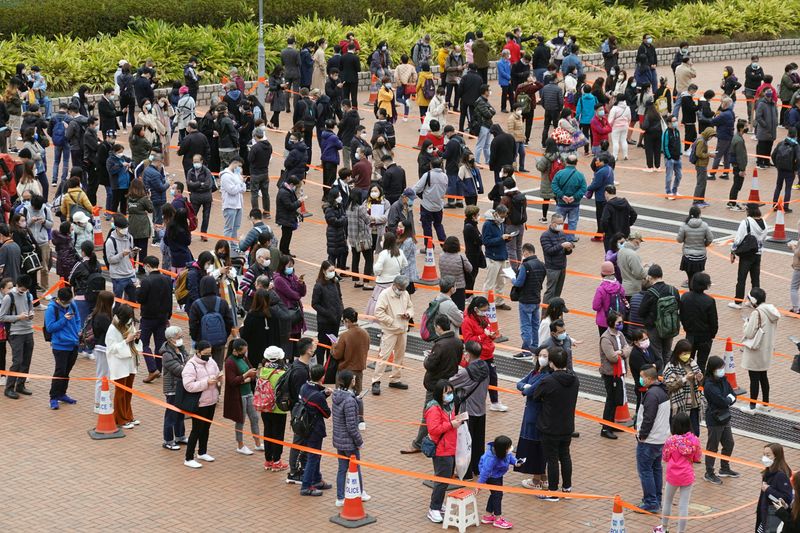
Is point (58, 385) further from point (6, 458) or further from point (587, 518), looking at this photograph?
point (587, 518)

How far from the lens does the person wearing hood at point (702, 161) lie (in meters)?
26.3

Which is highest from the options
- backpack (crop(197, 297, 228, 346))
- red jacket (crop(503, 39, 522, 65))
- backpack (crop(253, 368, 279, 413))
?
red jacket (crop(503, 39, 522, 65))

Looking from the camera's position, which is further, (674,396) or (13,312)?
(13,312)

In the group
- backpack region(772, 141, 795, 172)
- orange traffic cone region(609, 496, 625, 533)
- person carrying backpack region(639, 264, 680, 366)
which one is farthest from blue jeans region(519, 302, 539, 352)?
backpack region(772, 141, 795, 172)

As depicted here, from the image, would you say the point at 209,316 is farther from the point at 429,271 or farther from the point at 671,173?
the point at 671,173

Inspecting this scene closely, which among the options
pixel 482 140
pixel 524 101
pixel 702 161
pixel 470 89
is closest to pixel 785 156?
pixel 702 161

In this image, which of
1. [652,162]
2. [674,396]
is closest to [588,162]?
[652,162]

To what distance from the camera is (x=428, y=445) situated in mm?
14180

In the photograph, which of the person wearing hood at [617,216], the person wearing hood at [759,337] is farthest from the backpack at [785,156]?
the person wearing hood at [759,337]

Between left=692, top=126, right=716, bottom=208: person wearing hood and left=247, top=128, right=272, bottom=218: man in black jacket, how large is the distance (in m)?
8.02

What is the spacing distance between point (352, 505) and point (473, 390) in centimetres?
185

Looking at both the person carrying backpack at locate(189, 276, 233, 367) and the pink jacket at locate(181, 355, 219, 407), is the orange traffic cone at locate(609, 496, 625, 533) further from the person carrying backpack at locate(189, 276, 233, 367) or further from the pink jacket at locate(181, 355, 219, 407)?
the person carrying backpack at locate(189, 276, 233, 367)

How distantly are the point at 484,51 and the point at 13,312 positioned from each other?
20163mm

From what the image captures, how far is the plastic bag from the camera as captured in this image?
14.4 meters
